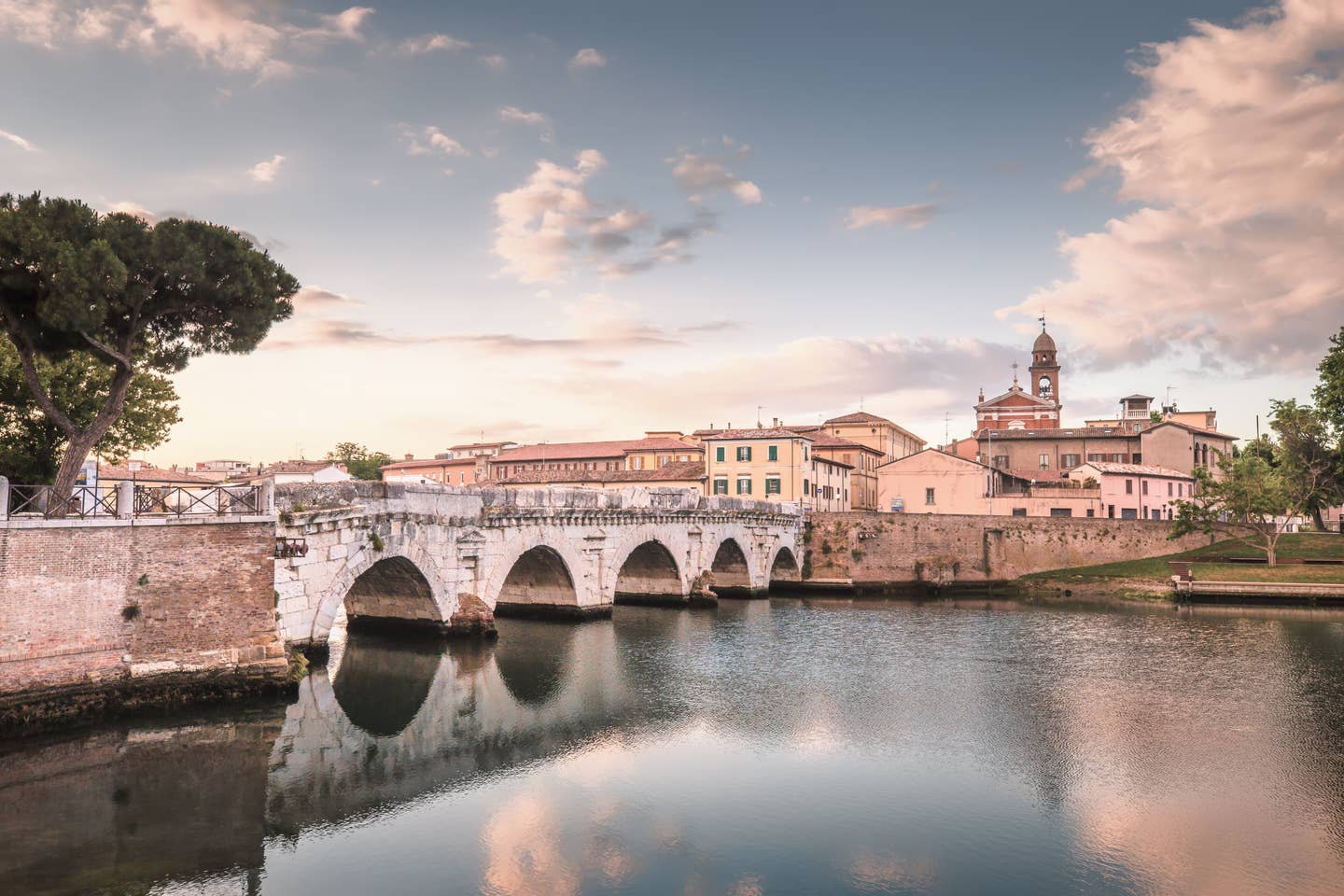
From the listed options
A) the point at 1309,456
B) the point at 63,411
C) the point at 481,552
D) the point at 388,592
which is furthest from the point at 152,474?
the point at 1309,456

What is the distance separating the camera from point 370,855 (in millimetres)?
15234

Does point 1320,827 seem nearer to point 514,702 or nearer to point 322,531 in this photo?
point 514,702

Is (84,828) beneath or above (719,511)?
beneath

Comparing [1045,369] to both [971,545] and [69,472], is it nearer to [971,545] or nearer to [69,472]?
[971,545]

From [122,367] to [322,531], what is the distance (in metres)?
6.92

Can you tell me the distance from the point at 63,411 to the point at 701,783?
28538 millimetres

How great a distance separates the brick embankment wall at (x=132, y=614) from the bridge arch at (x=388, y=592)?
13.8 feet

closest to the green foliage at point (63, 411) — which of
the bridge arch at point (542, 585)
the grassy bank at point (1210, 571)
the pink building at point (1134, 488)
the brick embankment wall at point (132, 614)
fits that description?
the brick embankment wall at point (132, 614)

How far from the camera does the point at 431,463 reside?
347 feet

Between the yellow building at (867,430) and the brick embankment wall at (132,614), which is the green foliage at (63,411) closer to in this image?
the brick embankment wall at (132,614)

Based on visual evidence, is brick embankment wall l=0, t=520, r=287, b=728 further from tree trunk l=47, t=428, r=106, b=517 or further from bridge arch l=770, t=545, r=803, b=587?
bridge arch l=770, t=545, r=803, b=587

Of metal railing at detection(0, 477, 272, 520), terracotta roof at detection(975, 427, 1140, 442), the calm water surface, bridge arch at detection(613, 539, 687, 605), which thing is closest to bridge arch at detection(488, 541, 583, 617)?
bridge arch at detection(613, 539, 687, 605)

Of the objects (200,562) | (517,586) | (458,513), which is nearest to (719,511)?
(517,586)

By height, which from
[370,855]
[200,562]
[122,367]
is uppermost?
[122,367]
